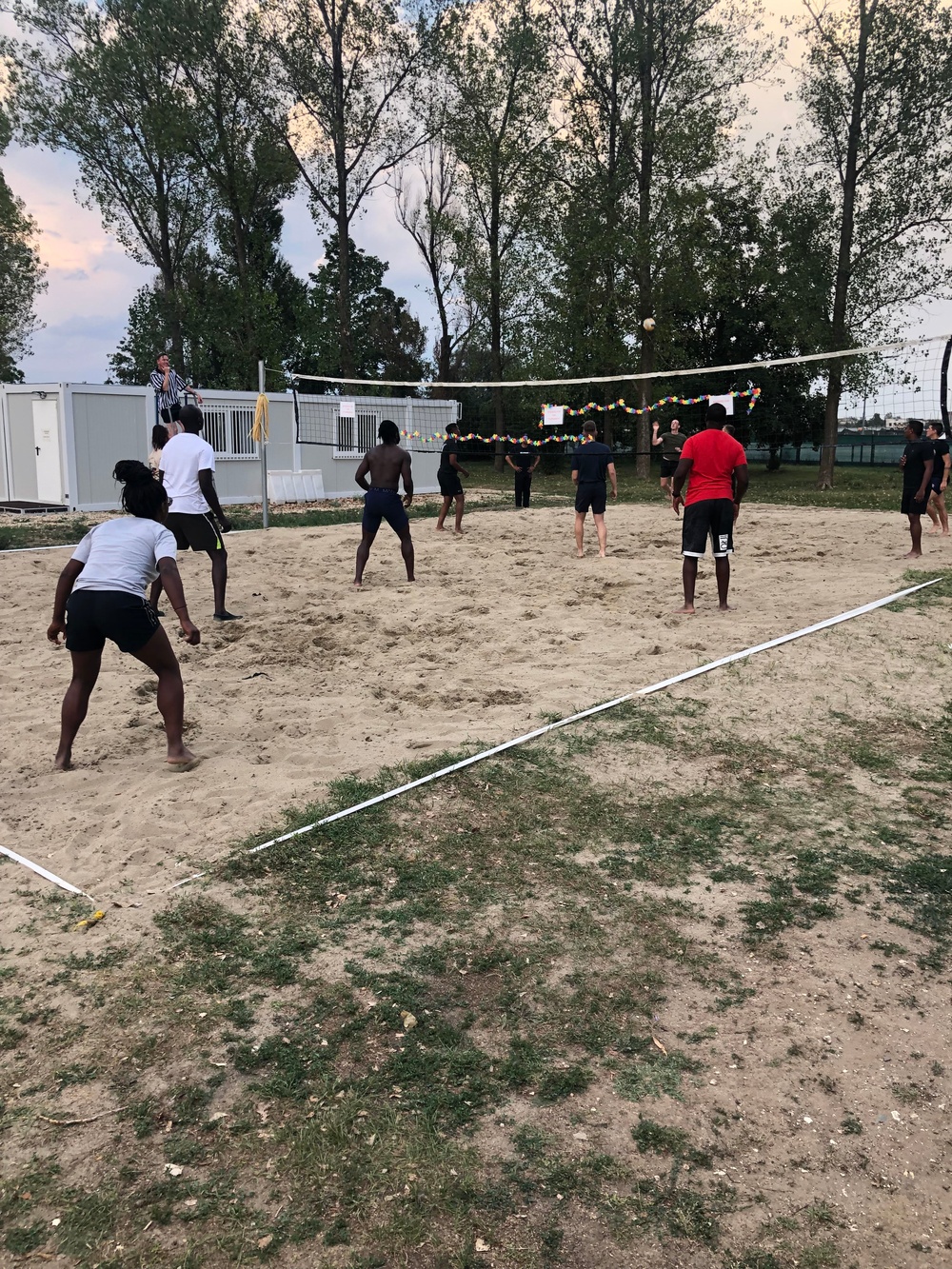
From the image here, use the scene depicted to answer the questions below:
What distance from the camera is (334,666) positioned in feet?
22.0

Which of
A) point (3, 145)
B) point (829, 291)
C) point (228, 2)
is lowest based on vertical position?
point (829, 291)

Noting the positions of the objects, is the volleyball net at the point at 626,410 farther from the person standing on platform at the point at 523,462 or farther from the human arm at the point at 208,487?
the human arm at the point at 208,487

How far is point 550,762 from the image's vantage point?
4.88 metres

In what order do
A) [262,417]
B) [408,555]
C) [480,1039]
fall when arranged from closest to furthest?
[480,1039]
[408,555]
[262,417]

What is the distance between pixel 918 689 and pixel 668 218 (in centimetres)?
2261

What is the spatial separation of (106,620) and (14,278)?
35857mm

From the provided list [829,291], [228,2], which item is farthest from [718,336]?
[228,2]

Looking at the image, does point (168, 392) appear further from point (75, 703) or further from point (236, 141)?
point (236, 141)

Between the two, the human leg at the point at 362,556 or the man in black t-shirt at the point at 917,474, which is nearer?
the human leg at the point at 362,556

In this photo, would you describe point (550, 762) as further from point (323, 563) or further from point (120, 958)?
point (323, 563)

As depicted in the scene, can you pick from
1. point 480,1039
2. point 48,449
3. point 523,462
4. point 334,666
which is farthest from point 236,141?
point 480,1039

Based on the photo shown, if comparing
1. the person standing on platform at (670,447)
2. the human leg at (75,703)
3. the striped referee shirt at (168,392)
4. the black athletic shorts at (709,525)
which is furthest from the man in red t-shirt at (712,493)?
the striped referee shirt at (168,392)

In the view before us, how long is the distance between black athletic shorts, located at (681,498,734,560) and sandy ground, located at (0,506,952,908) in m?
0.51

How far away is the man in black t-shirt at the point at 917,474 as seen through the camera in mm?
10234
